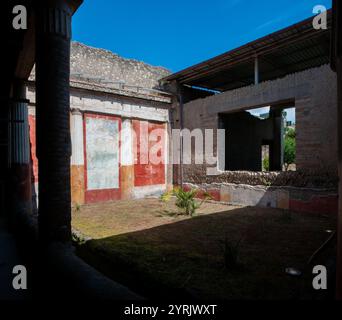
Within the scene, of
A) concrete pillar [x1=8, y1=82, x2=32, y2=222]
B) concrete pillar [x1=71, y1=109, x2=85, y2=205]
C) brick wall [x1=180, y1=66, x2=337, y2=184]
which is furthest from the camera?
concrete pillar [x1=71, y1=109, x2=85, y2=205]

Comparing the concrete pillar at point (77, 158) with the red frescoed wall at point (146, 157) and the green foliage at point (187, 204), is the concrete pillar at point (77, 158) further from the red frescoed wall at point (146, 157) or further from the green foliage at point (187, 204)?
the green foliage at point (187, 204)

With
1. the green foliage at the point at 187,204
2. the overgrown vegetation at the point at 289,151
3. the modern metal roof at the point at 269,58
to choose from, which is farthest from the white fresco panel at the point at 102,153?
the overgrown vegetation at the point at 289,151

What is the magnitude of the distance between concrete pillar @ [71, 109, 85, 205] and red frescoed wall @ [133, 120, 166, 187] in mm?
2174

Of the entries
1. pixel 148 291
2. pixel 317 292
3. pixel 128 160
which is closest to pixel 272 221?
pixel 317 292

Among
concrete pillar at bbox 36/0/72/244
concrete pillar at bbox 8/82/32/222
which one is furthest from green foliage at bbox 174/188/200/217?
concrete pillar at bbox 36/0/72/244

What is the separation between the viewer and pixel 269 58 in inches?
361

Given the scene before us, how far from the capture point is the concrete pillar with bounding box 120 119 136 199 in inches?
391

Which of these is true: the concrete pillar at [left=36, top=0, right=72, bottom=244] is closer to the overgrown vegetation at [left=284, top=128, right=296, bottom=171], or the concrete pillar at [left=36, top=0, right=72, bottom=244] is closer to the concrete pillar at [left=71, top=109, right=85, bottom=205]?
the concrete pillar at [left=71, top=109, right=85, bottom=205]

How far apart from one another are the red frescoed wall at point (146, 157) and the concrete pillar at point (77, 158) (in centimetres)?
217

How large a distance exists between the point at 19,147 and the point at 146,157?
5.12 meters

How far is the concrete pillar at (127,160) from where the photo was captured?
994 centimetres

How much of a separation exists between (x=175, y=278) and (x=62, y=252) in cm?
135

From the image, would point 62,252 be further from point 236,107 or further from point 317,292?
point 236,107

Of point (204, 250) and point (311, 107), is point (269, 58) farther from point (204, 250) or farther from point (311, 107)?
point (204, 250)
